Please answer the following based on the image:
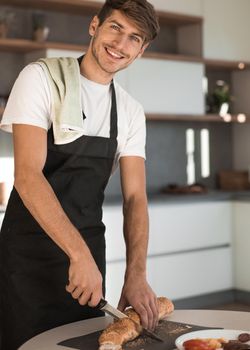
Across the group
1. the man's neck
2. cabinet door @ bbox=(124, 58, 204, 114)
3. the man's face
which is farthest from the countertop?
the man's face

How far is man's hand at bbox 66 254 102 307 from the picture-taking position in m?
1.89

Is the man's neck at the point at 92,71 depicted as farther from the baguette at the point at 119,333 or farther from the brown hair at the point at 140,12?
the baguette at the point at 119,333

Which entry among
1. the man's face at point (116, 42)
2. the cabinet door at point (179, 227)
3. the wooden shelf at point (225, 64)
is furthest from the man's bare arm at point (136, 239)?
the wooden shelf at point (225, 64)

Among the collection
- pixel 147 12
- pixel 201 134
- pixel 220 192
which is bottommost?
pixel 220 192

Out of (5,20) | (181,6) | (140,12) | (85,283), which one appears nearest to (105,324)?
(85,283)

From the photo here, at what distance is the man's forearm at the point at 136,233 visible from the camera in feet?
7.43

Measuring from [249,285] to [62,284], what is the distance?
3.85 metres

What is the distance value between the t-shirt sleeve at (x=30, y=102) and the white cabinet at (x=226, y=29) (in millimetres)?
4019

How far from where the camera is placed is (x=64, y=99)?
221 centimetres

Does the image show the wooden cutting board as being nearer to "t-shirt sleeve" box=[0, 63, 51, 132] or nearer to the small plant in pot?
"t-shirt sleeve" box=[0, 63, 51, 132]

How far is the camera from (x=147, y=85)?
5.67m

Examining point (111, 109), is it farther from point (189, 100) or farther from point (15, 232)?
point (189, 100)

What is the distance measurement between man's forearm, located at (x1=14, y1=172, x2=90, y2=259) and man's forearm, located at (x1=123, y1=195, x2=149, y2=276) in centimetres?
35

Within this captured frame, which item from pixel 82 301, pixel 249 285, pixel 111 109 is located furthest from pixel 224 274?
pixel 82 301
